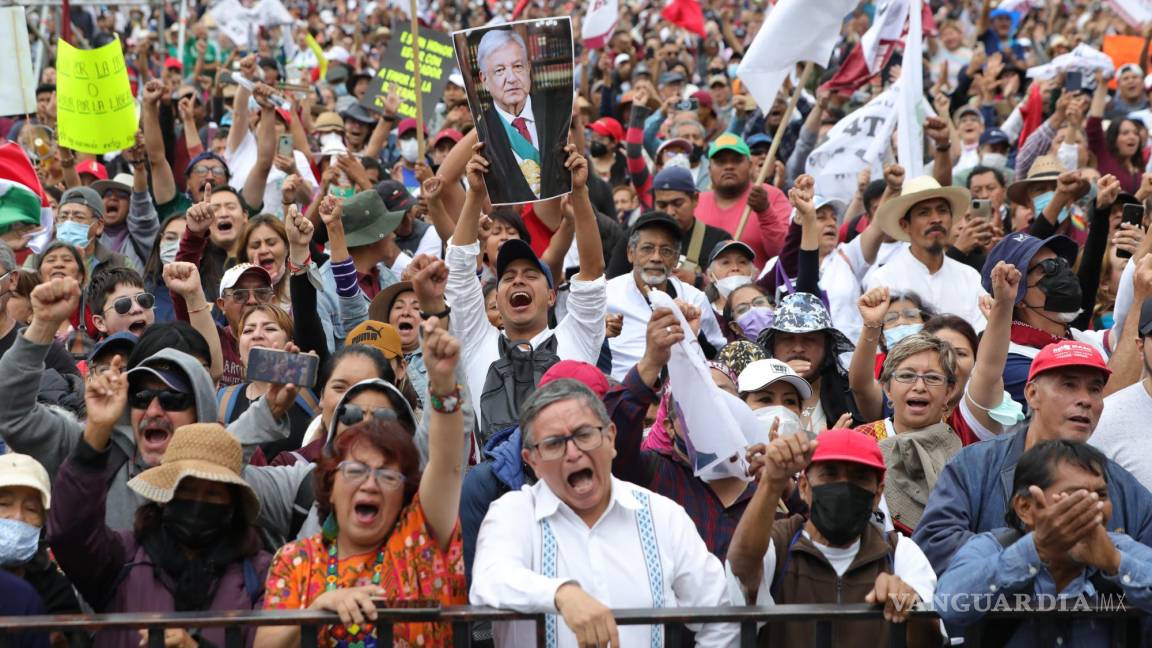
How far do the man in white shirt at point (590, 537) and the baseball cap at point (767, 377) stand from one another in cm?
128

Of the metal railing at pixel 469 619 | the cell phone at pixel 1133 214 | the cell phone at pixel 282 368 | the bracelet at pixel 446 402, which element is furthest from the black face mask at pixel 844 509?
the cell phone at pixel 1133 214

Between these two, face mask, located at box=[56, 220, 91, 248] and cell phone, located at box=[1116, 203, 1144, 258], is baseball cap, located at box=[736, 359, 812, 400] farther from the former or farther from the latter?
face mask, located at box=[56, 220, 91, 248]

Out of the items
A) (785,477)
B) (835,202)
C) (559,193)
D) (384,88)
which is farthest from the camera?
(384,88)

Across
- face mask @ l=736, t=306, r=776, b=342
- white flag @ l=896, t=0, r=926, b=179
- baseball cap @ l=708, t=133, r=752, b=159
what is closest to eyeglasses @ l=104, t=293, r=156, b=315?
face mask @ l=736, t=306, r=776, b=342

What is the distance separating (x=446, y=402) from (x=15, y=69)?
22.6 feet

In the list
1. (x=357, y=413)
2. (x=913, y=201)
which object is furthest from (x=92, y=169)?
(x=357, y=413)

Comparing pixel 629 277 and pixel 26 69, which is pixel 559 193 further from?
pixel 26 69

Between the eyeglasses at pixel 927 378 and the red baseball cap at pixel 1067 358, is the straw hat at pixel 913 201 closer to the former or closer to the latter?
the eyeglasses at pixel 927 378

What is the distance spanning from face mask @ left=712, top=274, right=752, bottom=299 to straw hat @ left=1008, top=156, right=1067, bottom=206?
2.57 meters

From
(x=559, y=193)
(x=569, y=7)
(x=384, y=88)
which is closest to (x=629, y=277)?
(x=559, y=193)

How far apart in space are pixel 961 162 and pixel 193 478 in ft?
29.2

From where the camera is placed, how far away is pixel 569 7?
2395 centimetres

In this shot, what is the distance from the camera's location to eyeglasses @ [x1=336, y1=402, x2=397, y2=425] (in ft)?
15.4

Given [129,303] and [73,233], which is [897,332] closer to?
[129,303]
